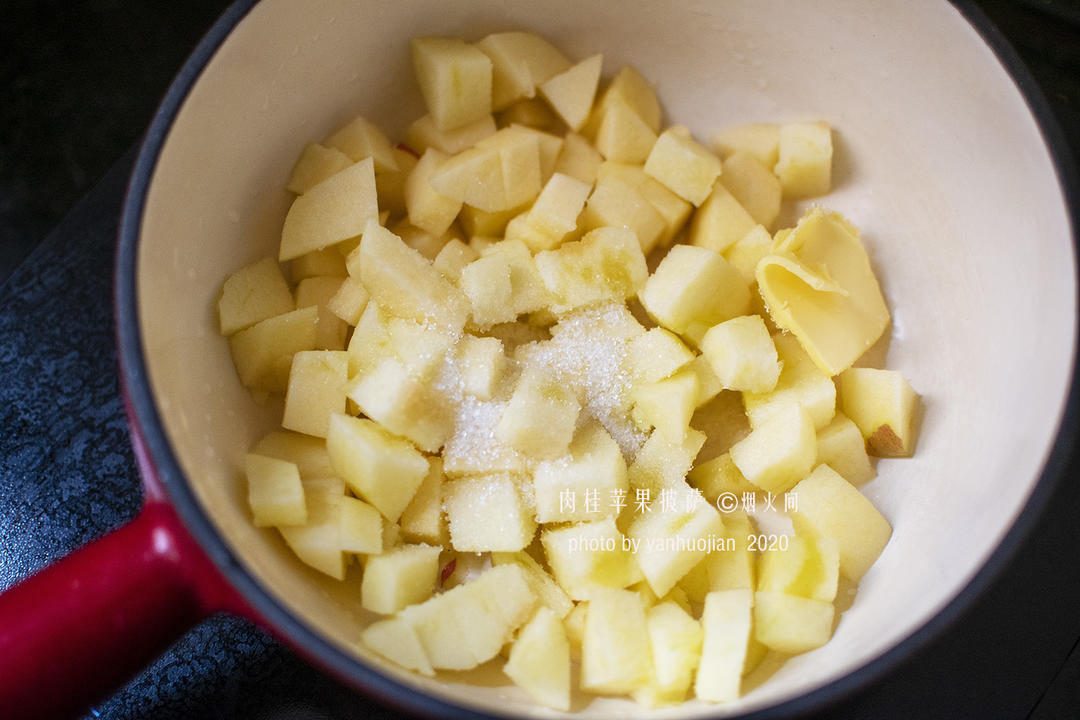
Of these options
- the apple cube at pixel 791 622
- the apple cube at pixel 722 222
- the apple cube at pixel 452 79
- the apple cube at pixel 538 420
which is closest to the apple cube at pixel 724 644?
the apple cube at pixel 791 622

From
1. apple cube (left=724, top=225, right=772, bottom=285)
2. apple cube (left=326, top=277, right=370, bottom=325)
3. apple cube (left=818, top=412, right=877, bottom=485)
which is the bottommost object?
apple cube (left=818, top=412, right=877, bottom=485)

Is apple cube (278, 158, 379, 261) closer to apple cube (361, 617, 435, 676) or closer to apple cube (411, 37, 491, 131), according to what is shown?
apple cube (411, 37, 491, 131)

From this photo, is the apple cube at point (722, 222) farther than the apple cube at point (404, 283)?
Yes

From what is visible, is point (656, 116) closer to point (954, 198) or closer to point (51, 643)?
point (954, 198)

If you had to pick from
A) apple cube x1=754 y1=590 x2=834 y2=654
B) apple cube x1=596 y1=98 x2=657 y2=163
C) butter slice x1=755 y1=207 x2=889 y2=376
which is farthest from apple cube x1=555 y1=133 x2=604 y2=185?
apple cube x1=754 y1=590 x2=834 y2=654

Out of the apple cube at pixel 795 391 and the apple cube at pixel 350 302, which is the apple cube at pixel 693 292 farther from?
the apple cube at pixel 350 302

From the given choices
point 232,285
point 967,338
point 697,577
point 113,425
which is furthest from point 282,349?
point 967,338

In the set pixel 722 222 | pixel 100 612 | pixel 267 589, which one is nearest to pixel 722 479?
pixel 722 222
